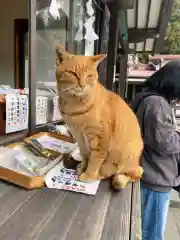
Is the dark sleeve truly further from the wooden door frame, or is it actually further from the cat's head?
the wooden door frame

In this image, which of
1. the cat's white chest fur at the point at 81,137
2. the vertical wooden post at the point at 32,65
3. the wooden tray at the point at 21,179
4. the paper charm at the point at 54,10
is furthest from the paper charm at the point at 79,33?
the wooden tray at the point at 21,179

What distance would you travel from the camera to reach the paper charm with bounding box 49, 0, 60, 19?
1.75 metres

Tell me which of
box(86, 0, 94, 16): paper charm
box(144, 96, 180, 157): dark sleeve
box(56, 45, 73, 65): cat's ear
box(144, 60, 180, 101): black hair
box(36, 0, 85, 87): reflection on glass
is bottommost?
box(144, 96, 180, 157): dark sleeve

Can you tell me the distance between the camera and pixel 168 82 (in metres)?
1.49

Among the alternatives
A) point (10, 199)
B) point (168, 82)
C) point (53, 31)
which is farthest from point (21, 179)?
point (53, 31)

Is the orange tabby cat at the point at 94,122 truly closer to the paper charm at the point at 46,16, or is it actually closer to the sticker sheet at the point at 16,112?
the sticker sheet at the point at 16,112

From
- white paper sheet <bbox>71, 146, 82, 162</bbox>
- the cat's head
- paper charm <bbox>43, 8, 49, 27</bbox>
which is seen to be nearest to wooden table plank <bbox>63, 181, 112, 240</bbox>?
white paper sheet <bbox>71, 146, 82, 162</bbox>

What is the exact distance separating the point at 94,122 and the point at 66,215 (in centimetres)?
36

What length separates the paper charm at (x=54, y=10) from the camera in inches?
69.1

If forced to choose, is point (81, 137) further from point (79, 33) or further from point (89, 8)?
point (89, 8)

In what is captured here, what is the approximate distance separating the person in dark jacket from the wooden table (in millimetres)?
535

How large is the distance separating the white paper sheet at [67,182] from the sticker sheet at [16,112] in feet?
2.05

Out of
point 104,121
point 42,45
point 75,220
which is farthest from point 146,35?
point 75,220

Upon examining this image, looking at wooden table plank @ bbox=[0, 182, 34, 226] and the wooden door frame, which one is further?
the wooden door frame
